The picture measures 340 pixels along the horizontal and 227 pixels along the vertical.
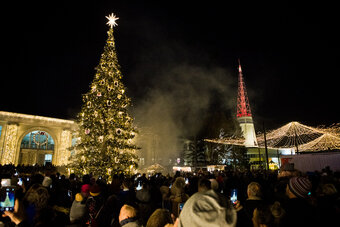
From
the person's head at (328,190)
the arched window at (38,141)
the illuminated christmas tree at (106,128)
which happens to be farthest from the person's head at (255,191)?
the arched window at (38,141)

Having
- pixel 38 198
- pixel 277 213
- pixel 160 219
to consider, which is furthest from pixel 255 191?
pixel 38 198

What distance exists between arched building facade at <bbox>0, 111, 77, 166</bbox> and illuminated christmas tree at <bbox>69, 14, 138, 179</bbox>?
58.3 ft

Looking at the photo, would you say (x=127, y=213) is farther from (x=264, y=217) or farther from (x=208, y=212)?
(x=208, y=212)

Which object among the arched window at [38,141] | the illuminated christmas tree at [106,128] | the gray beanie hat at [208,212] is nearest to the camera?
the gray beanie hat at [208,212]

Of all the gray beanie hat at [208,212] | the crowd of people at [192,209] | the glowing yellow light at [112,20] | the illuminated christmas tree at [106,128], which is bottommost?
the crowd of people at [192,209]

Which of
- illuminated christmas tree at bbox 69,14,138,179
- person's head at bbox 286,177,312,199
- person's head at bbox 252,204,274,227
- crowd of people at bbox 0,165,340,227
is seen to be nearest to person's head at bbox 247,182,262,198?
crowd of people at bbox 0,165,340,227

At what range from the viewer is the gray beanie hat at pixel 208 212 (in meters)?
1.15

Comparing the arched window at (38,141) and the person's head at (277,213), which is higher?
the arched window at (38,141)

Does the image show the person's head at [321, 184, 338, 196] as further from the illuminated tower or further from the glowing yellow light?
the illuminated tower

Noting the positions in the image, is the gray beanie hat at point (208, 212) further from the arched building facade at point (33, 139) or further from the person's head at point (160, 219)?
the arched building facade at point (33, 139)

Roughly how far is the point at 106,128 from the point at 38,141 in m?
20.9

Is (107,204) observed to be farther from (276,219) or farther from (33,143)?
(33,143)

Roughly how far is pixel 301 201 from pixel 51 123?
32350 mm

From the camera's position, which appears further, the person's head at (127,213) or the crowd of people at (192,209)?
the person's head at (127,213)
